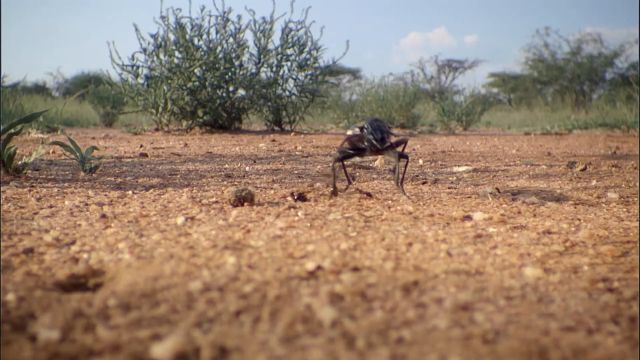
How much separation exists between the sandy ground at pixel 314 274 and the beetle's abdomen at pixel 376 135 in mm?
323

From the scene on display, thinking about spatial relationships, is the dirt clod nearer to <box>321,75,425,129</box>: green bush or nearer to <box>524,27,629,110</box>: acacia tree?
<box>321,75,425,129</box>: green bush

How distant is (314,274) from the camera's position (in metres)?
1.72

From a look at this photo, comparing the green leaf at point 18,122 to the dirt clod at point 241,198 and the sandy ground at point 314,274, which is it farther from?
the dirt clod at point 241,198

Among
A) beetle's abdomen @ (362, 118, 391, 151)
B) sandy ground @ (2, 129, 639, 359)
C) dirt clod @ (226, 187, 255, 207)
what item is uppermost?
beetle's abdomen @ (362, 118, 391, 151)

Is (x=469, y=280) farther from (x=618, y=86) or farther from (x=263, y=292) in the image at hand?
(x=618, y=86)

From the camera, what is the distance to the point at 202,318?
1415 mm

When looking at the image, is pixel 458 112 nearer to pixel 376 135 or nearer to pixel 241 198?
pixel 376 135

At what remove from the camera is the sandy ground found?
1.33m

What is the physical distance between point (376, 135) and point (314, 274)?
4.63 ft

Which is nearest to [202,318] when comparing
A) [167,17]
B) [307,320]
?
[307,320]

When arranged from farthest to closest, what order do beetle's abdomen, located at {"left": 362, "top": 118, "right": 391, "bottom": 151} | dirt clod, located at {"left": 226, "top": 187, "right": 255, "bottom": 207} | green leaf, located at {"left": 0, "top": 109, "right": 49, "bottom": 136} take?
green leaf, located at {"left": 0, "top": 109, "right": 49, "bottom": 136}
beetle's abdomen, located at {"left": 362, "top": 118, "right": 391, "bottom": 151}
dirt clod, located at {"left": 226, "top": 187, "right": 255, "bottom": 207}

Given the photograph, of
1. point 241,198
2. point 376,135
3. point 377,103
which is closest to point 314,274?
point 241,198

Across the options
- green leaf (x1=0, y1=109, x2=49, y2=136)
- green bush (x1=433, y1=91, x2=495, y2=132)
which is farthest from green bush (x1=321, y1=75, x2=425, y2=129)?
green leaf (x1=0, y1=109, x2=49, y2=136)

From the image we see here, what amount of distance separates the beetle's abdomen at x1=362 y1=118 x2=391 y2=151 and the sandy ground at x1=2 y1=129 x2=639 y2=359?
323 mm
